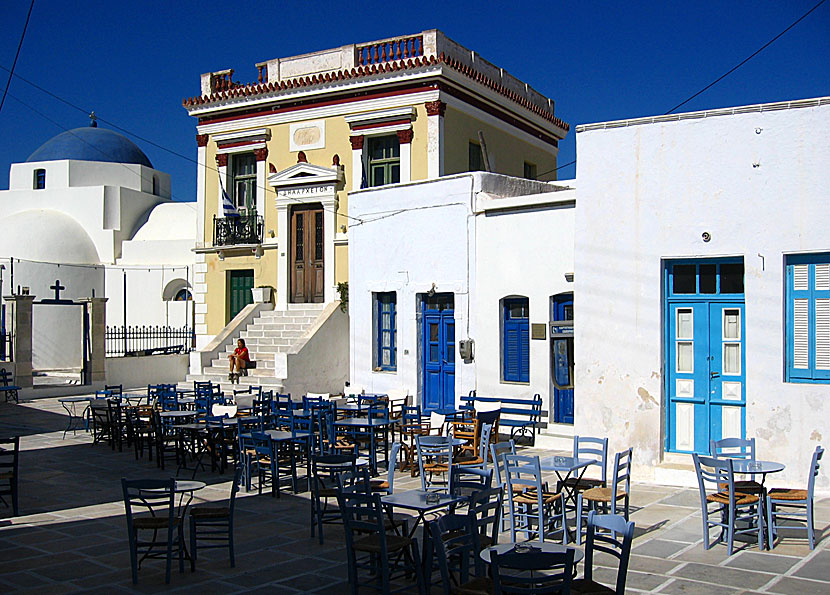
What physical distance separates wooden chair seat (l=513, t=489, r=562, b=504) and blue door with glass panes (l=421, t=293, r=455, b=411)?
26.7 ft

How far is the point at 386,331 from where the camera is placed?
18.4 meters

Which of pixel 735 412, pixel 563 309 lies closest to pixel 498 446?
pixel 735 412

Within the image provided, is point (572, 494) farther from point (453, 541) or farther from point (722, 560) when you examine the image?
point (453, 541)

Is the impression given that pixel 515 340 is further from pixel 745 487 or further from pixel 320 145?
pixel 320 145

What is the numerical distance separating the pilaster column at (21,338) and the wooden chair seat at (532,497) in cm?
1782

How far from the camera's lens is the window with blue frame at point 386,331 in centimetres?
1823

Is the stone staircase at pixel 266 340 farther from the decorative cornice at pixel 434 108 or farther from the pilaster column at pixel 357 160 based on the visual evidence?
the decorative cornice at pixel 434 108

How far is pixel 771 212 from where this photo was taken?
35.6 feet

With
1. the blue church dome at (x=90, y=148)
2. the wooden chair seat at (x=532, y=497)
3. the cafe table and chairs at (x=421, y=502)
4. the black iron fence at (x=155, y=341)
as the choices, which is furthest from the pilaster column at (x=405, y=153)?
the blue church dome at (x=90, y=148)

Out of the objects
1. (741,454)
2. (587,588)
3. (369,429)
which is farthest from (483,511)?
(369,429)

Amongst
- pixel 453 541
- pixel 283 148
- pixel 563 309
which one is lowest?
pixel 453 541

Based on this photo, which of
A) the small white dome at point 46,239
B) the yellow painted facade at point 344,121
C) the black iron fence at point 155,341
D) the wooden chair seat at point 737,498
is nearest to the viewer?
the wooden chair seat at point 737,498

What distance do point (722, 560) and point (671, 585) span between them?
1.01m

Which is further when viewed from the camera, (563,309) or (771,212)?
(563,309)
